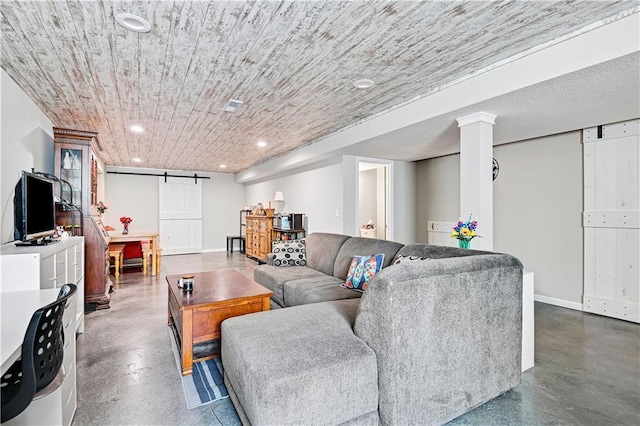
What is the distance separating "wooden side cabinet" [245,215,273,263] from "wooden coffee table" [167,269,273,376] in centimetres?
423

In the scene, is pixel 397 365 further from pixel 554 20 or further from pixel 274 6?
pixel 554 20

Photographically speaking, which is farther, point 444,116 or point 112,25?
point 444,116

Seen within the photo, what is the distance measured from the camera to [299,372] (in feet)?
4.60

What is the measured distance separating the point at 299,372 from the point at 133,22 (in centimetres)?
229

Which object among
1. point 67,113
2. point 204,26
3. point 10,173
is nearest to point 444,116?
point 204,26

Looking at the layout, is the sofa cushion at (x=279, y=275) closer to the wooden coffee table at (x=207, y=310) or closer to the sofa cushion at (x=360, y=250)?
the sofa cushion at (x=360, y=250)

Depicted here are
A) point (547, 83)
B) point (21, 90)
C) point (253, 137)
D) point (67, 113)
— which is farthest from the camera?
point (253, 137)

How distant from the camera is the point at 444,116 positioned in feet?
10.2

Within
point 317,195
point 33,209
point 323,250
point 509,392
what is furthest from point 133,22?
point 317,195

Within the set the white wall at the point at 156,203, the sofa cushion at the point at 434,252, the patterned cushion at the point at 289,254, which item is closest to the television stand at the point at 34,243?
the patterned cushion at the point at 289,254

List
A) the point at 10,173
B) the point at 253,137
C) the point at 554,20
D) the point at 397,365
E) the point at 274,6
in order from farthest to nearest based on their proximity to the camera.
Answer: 1. the point at 253,137
2. the point at 10,173
3. the point at 554,20
4. the point at 274,6
5. the point at 397,365

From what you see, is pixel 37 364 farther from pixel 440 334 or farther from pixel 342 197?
pixel 342 197

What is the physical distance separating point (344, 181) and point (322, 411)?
4.04 metres

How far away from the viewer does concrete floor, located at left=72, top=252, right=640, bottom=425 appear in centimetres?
185
